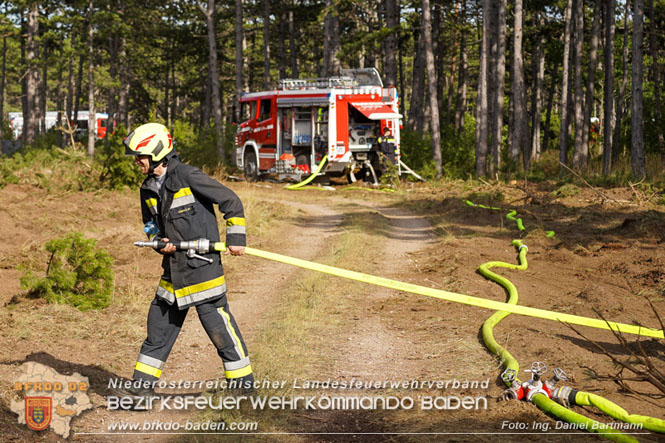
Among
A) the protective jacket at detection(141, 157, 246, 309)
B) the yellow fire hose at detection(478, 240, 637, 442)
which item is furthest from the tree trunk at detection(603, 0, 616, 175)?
the protective jacket at detection(141, 157, 246, 309)

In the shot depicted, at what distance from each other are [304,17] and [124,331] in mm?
33397

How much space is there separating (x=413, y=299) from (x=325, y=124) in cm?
1403

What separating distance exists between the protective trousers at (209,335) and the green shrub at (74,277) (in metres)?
2.88

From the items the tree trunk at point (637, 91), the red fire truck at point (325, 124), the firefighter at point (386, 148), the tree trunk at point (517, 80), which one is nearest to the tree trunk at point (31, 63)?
the red fire truck at point (325, 124)

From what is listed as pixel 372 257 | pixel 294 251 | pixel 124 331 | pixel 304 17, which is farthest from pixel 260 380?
pixel 304 17

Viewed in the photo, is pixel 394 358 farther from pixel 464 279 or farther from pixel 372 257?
pixel 372 257

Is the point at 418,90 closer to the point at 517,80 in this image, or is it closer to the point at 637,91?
the point at 517,80

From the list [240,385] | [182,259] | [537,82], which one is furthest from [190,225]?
[537,82]

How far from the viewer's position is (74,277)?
761cm

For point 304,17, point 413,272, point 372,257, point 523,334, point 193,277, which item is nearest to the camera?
point 193,277

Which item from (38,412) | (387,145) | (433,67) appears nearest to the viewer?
(38,412)

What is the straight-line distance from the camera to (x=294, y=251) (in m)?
11.8

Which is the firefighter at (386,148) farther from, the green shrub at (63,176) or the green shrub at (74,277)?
the green shrub at (74,277)

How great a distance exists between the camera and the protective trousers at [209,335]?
4887 mm
